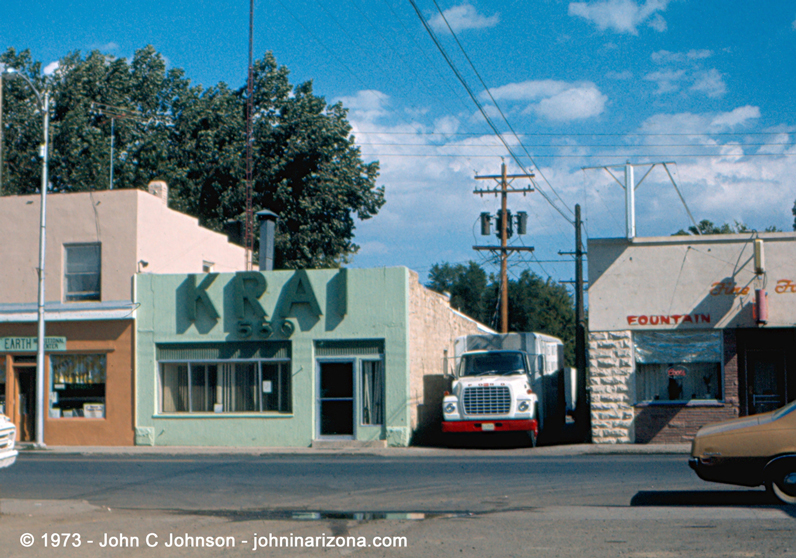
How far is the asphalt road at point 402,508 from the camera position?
8.48 m

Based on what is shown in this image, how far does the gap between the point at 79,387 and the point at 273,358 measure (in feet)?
20.1

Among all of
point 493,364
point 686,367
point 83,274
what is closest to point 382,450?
point 493,364

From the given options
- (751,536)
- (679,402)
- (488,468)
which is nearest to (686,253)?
(679,402)

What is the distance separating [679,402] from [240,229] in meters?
24.7

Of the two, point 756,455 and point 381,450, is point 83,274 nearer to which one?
point 381,450

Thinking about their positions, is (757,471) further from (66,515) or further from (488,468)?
(66,515)

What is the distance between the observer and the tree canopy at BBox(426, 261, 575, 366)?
76375mm

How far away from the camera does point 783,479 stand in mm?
10750

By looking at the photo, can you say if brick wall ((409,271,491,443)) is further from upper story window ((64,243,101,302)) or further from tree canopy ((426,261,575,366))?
tree canopy ((426,261,575,366))

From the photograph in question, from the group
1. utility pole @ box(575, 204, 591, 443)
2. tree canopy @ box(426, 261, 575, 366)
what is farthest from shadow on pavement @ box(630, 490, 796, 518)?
tree canopy @ box(426, 261, 575, 366)

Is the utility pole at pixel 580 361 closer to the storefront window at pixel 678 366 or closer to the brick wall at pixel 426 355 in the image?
the storefront window at pixel 678 366

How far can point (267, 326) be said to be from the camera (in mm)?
24109

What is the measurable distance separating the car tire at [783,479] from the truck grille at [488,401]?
10.8 meters

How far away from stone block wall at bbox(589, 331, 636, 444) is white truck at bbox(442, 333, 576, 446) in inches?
64.6
